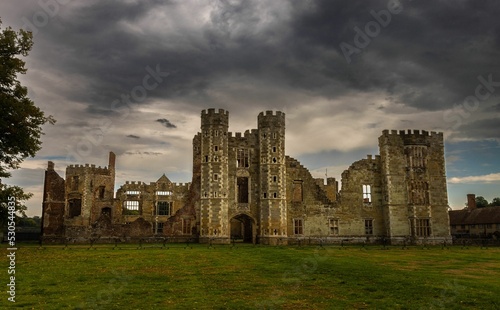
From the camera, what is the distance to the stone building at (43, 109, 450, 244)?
47812 millimetres

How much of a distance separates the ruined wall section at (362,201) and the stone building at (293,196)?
0.12m

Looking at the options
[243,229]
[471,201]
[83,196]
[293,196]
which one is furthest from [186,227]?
[471,201]

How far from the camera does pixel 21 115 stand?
28.5 meters

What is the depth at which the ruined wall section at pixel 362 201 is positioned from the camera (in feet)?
168

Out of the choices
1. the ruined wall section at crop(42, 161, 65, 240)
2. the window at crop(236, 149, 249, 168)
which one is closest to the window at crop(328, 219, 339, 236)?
the window at crop(236, 149, 249, 168)

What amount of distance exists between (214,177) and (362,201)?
1831cm

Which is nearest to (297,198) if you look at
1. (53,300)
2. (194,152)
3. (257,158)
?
(257,158)

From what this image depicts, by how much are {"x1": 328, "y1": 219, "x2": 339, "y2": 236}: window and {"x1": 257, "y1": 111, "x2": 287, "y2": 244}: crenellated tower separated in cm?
612

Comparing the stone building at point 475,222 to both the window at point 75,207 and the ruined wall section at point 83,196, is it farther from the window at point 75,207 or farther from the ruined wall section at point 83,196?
the window at point 75,207

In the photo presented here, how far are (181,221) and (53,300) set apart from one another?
39.3m

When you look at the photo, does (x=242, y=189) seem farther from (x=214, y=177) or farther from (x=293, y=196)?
(x=293, y=196)

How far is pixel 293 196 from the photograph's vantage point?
51.1 metres

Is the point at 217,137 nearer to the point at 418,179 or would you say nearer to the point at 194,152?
the point at 194,152

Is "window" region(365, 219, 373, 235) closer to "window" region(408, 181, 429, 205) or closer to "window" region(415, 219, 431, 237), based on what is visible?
"window" region(415, 219, 431, 237)
